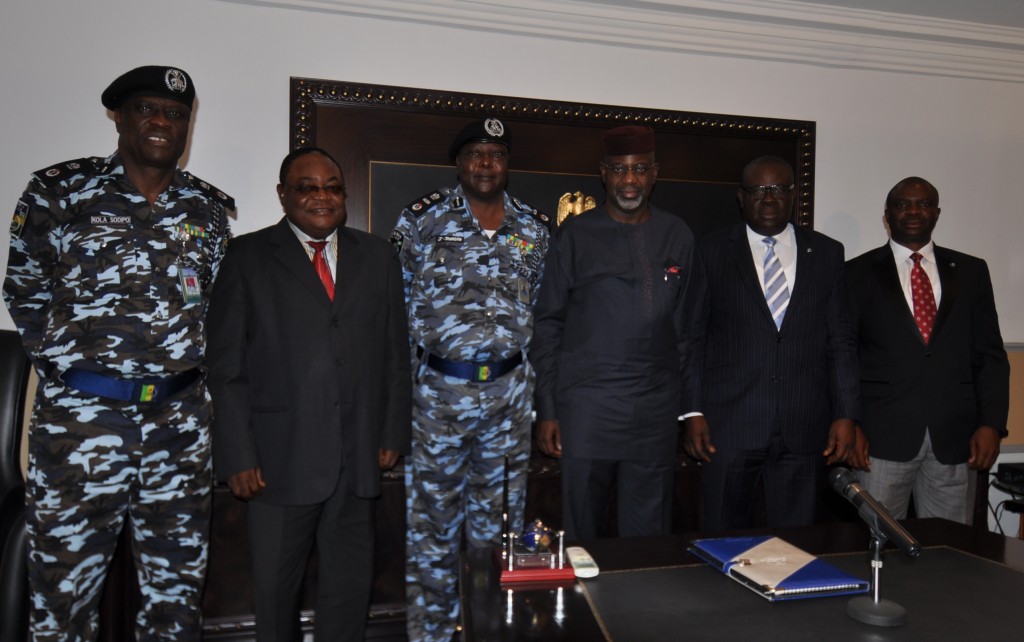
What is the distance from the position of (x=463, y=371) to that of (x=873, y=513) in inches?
54.9

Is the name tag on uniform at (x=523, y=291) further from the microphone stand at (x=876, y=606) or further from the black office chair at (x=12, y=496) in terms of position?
the black office chair at (x=12, y=496)

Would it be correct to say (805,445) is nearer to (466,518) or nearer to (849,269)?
(849,269)

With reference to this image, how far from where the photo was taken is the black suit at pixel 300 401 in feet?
7.44

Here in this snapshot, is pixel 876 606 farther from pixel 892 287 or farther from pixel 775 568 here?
pixel 892 287

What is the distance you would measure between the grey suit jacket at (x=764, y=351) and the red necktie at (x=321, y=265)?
1.28 metres

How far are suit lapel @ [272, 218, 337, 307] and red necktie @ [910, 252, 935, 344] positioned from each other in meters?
2.25

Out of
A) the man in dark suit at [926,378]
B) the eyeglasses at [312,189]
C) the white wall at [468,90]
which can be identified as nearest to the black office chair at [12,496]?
the white wall at [468,90]

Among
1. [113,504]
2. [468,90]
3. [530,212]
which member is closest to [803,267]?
[530,212]

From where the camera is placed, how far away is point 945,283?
118 inches

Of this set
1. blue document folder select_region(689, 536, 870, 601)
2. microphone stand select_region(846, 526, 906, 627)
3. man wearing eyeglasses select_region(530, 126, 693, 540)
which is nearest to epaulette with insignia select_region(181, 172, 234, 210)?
man wearing eyeglasses select_region(530, 126, 693, 540)

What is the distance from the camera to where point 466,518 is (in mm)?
2684

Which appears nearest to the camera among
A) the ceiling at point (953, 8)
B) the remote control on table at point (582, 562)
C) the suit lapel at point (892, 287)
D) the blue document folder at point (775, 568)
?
the blue document folder at point (775, 568)

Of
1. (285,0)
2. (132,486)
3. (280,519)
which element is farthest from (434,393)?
(285,0)

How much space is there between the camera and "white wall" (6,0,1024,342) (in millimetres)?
2871
